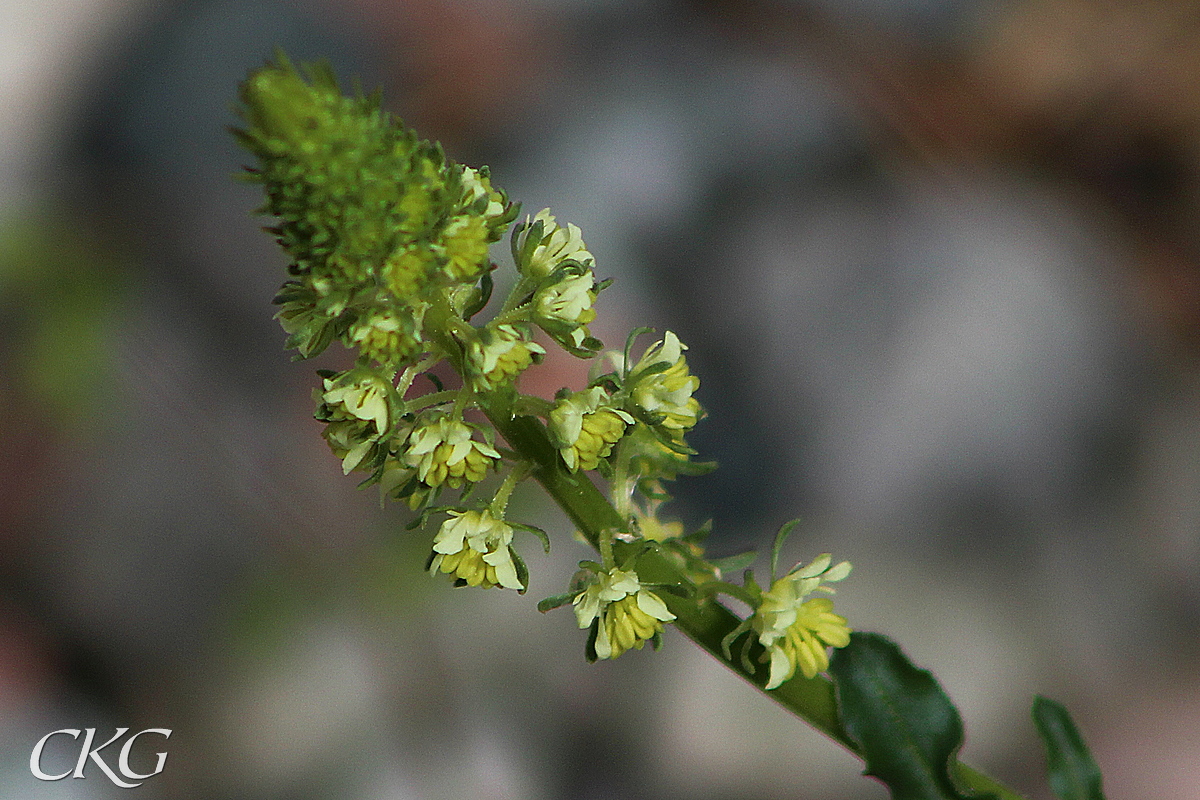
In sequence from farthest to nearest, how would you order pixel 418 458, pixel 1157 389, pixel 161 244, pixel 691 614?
1. pixel 161 244
2. pixel 1157 389
3. pixel 691 614
4. pixel 418 458

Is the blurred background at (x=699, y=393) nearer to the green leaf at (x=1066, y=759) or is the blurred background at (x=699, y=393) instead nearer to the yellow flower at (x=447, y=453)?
the green leaf at (x=1066, y=759)

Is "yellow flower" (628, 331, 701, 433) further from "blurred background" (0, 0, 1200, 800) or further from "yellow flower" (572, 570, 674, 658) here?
"blurred background" (0, 0, 1200, 800)

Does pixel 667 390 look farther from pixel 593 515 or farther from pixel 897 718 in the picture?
pixel 897 718

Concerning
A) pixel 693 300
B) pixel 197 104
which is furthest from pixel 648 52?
pixel 197 104

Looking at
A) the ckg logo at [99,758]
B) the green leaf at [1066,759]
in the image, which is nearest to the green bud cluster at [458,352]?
the green leaf at [1066,759]

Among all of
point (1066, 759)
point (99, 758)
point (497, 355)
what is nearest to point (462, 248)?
point (497, 355)

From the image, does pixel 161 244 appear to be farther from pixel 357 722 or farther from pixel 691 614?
pixel 691 614
